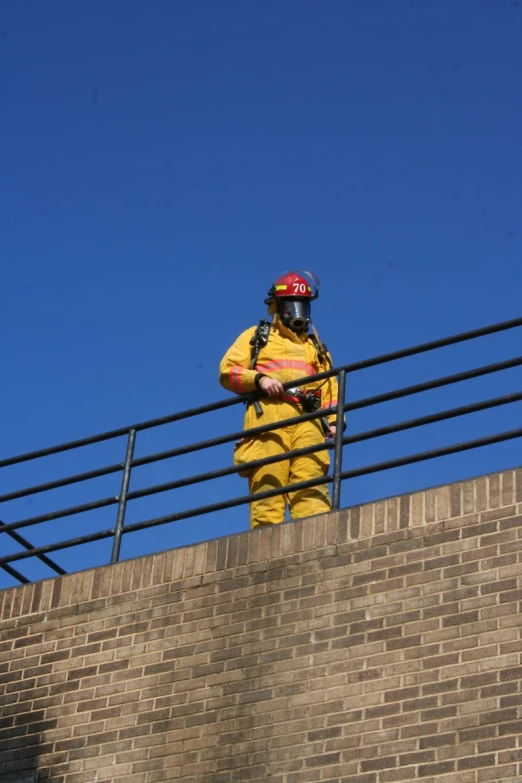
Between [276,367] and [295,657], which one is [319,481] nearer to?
[295,657]

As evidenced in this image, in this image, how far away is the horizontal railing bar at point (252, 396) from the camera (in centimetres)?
889

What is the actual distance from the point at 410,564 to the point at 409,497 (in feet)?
1.39

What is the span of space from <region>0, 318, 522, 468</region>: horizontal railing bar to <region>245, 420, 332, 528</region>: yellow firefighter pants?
1.12 feet

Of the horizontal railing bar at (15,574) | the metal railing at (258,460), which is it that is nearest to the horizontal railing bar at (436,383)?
the metal railing at (258,460)

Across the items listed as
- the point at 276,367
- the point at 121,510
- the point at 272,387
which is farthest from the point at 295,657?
the point at 276,367

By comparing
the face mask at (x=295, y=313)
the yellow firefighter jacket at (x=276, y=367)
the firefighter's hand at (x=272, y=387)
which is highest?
the face mask at (x=295, y=313)

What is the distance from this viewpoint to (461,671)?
7.85 metres

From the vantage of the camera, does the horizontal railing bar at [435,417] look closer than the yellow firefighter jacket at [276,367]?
Yes

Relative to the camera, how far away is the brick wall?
7.83 meters

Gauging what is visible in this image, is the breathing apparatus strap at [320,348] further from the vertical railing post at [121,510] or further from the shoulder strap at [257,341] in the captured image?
the vertical railing post at [121,510]

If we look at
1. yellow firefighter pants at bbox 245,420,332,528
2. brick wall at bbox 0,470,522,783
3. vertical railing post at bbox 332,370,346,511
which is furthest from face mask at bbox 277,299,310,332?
brick wall at bbox 0,470,522,783

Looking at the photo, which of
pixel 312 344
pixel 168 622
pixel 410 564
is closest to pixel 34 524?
pixel 168 622

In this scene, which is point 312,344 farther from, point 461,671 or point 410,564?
point 461,671

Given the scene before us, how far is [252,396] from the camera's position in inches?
406
